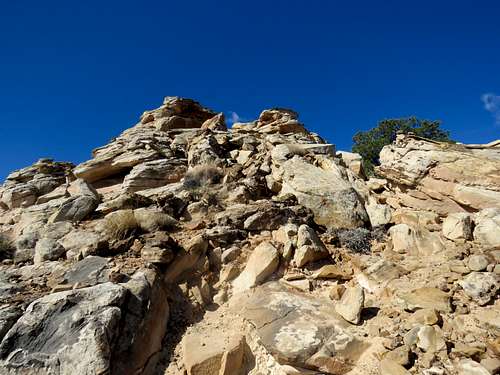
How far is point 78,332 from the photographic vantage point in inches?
184

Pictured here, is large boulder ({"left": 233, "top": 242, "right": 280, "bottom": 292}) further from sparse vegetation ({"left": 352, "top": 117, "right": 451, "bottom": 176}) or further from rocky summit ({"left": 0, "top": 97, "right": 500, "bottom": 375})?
sparse vegetation ({"left": 352, "top": 117, "right": 451, "bottom": 176})

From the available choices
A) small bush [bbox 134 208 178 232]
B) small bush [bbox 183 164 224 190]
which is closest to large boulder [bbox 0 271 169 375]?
small bush [bbox 134 208 178 232]

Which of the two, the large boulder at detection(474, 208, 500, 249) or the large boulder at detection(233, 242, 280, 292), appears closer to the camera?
the large boulder at detection(474, 208, 500, 249)

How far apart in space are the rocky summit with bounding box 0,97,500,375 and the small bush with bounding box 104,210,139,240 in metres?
0.04

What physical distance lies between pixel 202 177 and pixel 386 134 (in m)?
23.6

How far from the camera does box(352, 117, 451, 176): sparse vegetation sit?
28.0 metres

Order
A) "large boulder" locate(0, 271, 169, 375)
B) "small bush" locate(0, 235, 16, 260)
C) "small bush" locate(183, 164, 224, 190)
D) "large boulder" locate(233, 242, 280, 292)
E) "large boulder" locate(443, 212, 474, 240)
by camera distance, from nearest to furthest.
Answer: "large boulder" locate(0, 271, 169, 375), "large boulder" locate(233, 242, 280, 292), "large boulder" locate(443, 212, 474, 240), "small bush" locate(0, 235, 16, 260), "small bush" locate(183, 164, 224, 190)

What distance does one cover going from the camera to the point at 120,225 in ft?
25.9

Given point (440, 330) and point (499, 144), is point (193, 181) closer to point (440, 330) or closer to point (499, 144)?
point (440, 330)

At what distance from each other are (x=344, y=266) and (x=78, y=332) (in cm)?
551

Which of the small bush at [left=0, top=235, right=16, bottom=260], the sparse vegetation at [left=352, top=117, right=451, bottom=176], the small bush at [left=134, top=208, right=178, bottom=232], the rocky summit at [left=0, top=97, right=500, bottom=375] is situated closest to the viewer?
the rocky summit at [left=0, top=97, right=500, bottom=375]

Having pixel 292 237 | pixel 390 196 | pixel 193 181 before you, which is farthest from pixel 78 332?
pixel 390 196

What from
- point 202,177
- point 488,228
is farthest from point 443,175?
point 202,177

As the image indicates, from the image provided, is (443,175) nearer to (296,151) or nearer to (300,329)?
(296,151)
